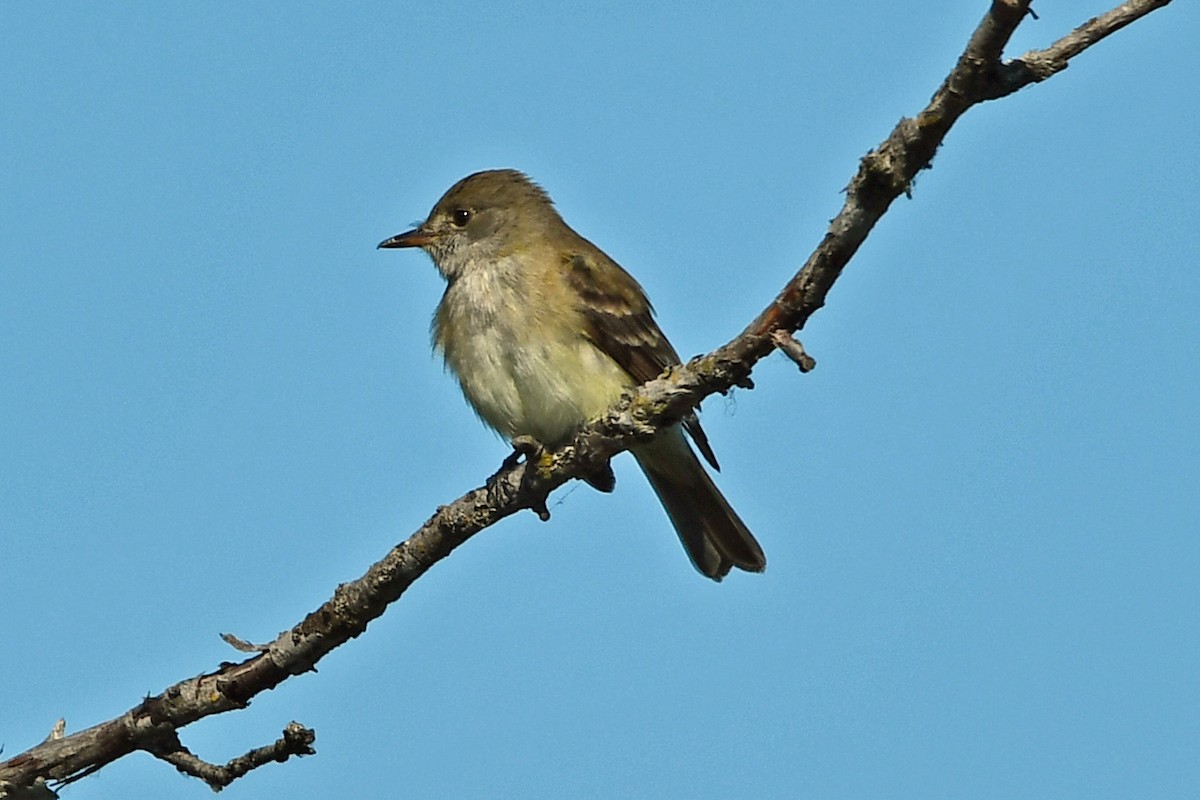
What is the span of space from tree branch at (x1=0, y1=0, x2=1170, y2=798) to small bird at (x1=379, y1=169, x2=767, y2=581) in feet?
4.89

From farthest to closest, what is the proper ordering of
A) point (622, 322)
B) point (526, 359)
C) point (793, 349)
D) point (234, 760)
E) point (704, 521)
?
point (704, 521)
point (622, 322)
point (526, 359)
point (234, 760)
point (793, 349)

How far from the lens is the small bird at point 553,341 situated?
828 cm

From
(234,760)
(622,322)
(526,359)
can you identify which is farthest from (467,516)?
(622,322)

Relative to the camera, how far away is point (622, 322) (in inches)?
341

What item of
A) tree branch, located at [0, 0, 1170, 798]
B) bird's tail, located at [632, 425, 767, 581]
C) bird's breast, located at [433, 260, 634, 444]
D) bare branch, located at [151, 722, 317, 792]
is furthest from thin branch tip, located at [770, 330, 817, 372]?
bird's tail, located at [632, 425, 767, 581]

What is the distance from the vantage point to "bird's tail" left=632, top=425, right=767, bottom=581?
9.16 m

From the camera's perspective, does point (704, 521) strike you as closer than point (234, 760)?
No

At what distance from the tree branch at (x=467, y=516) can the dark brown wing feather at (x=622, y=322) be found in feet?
5.97

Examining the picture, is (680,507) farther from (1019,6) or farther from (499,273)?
(1019,6)

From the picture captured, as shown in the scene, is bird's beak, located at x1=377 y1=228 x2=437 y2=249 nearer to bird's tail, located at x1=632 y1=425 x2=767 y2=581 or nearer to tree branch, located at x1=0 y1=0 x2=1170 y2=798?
bird's tail, located at x1=632 y1=425 x2=767 y2=581

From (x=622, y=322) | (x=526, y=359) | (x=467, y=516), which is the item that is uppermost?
(x=622, y=322)

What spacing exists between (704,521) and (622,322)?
127cm

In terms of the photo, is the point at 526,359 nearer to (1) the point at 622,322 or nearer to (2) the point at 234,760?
(1) the point at 622,322

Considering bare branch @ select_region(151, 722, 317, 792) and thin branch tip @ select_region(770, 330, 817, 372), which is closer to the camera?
thin branch tip @ select_region(770, 330, 817, 372)
